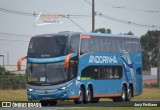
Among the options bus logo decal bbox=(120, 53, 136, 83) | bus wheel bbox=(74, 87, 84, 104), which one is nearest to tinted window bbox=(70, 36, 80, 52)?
bus wheel bbox=(74, 87, 84, 104)

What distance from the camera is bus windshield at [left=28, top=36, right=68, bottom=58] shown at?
38.8 m

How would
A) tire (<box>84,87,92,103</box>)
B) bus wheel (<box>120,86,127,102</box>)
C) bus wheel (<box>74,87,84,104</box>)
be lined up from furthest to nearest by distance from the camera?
bus wheel (<box>120,86,127,102</box>) < tire (<box>84,87,92,103</box>) < bus wheel (<box>74,87,84,104</box>)

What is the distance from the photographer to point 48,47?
39125mm

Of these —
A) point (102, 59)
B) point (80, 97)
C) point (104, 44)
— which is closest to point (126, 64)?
point (104, 44)

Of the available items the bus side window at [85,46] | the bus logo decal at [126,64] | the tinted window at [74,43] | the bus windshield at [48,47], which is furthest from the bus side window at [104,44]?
the bus windshield at [48,47]

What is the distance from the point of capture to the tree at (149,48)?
5428 inches

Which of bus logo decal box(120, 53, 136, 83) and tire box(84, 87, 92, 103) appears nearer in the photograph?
tire box(84, 87, 92, 103)

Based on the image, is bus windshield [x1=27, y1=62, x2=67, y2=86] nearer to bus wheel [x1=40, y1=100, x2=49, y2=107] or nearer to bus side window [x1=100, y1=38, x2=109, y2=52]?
bus wheel [x1=40, y1=100, x2=49, y2=107]

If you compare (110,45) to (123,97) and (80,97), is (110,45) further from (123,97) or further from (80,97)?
(80,97)

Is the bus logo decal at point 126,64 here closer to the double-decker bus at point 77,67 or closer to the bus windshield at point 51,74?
the double-decker bus at point 77,67

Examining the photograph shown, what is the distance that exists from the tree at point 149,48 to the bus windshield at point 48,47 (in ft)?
321

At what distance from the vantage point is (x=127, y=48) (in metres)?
46.3

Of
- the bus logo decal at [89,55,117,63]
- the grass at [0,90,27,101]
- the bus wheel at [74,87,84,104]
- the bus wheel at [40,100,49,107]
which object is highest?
the bus logo decal at [89,55,117,63]

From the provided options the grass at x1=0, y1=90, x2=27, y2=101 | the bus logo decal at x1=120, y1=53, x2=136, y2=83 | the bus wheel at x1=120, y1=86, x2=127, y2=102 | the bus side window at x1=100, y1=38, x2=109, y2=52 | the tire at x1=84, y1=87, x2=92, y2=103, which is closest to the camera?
the tire at x1=84, y1=87, x2=92, y2=103
